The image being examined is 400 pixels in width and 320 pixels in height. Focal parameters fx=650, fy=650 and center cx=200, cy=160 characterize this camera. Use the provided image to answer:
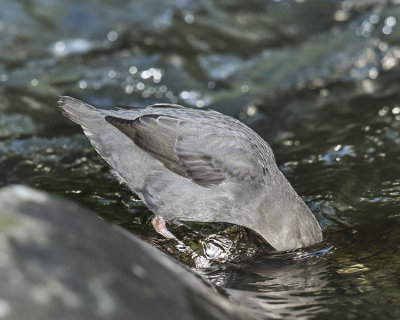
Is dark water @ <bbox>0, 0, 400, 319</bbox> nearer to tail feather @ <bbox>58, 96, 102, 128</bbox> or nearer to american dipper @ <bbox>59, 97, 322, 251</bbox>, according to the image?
american dipper @ <bbox>59, 97, 322, 251</bbox>

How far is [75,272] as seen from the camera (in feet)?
9.20

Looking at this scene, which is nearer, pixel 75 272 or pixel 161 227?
pixel 75 272

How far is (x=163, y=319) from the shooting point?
2.83 metres

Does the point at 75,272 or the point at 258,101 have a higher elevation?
the point at 258,101

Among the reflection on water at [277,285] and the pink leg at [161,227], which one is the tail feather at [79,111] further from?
the reflection on water at [277,285]

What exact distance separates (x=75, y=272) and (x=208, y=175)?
→ 2.44m

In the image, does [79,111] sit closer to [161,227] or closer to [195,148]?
[195,148]

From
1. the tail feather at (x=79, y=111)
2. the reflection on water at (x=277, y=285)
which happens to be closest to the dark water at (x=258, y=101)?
the reflection on water at (x=277, y=285)

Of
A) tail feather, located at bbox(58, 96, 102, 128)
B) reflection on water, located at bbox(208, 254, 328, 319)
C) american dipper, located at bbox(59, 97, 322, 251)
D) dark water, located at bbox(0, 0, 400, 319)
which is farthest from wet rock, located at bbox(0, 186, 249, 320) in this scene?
tail feather, located at bbox(58, 96, 102, 128)

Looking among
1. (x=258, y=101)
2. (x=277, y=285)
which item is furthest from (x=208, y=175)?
(x=258, y=101)

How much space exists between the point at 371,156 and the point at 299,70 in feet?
9.51

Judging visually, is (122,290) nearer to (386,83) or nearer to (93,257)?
(93,257)

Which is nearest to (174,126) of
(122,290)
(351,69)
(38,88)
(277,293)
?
(277,293)

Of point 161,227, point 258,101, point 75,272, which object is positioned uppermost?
point 258,101
